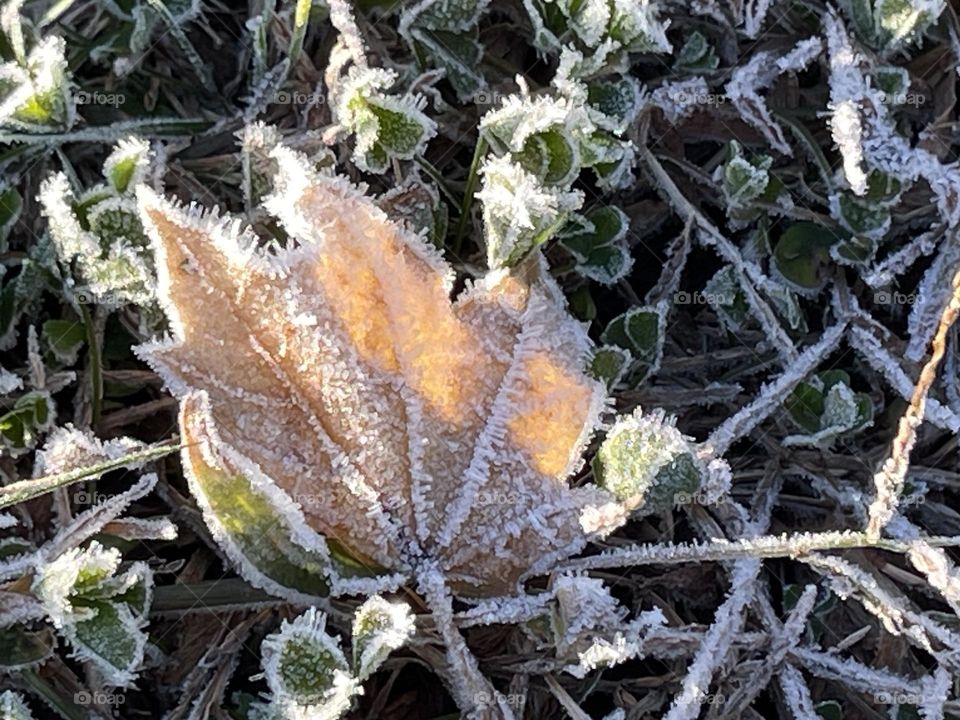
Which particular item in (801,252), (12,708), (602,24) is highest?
(602,24)

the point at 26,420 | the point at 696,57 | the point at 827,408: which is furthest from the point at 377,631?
the point at 696,57

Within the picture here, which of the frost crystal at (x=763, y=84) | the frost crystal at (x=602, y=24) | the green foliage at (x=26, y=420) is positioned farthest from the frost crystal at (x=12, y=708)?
the frost crystal at (x=763, y=84)

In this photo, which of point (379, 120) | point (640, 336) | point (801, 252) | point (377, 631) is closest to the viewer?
point (377, 631)

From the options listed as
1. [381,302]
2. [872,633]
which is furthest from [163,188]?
[872,633]

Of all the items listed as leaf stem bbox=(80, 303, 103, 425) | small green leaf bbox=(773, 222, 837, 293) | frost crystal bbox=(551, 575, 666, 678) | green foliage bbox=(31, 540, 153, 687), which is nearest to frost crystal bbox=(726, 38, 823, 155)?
small green leaf bbox=(773, 222, 837, 293)

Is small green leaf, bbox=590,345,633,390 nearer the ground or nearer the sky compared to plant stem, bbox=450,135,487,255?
nearer the ground

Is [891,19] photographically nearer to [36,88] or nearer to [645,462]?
[645,462]

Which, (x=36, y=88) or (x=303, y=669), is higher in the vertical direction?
(x=36, y=88)

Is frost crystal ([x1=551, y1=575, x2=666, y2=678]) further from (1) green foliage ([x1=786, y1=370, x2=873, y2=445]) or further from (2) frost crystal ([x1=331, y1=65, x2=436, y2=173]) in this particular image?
(2) frost crystal ([x1=331, y1=65, x2=436, y2=173])
